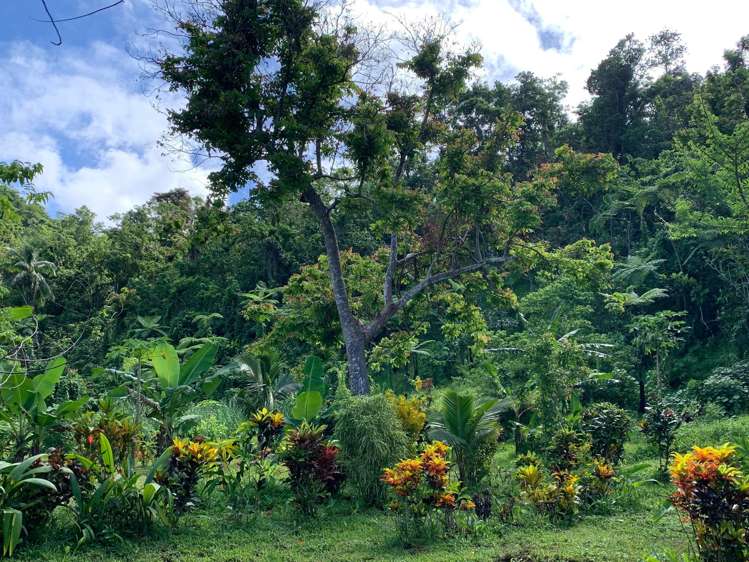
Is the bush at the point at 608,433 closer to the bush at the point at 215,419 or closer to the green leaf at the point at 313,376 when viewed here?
the green leaf at the point at 313,376

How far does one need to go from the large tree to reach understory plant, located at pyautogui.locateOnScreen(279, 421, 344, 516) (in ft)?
10.9

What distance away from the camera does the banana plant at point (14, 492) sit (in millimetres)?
4496

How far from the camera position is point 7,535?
14.8 feet

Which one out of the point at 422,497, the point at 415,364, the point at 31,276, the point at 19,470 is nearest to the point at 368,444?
the point at 422,497

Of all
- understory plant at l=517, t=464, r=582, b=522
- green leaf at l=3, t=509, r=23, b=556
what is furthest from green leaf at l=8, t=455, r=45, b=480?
understory plant at l=517, t=464, r=582, b=522

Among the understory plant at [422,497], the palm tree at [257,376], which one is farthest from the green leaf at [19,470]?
the palm tree at [257,376]

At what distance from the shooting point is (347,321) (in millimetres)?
9898

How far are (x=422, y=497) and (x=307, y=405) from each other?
248 cm

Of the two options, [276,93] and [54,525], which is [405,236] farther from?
[54,525]

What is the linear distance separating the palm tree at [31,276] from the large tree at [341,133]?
61.4ft

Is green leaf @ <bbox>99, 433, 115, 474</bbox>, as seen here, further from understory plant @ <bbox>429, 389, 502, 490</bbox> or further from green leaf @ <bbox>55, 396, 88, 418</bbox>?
understory plant @ <bbox>429, 389, 502, 490</bbox>

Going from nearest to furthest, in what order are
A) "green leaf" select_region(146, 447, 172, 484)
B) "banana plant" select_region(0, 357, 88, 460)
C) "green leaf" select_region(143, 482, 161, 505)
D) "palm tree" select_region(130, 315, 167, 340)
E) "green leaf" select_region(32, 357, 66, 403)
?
"green leaf" select_region(143, 482, 161, 505) < "green leaf" select_region(146, 447, 172, 484) < "banana plant" select_region(0, 357, 88, 460) < "green leaf" select_region(32, 357, 66, 403) < "palm tree" select_region(130, 315, 167, 340)

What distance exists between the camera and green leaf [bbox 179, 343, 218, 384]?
284 inches

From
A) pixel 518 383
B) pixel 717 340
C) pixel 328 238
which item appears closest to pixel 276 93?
pixel 328 238
